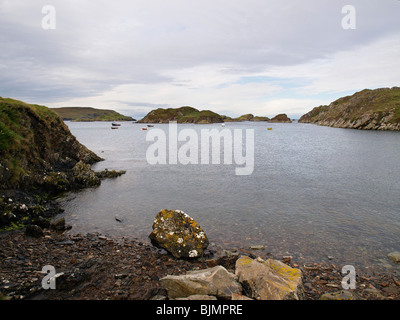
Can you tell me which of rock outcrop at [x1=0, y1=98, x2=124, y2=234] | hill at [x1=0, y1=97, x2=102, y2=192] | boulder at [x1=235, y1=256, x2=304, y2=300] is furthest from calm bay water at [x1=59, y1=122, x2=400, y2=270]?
hill at [x1=0, y1=97, x2=102, y2=192]

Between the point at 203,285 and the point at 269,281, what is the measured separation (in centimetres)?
264

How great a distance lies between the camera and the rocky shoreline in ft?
34.2

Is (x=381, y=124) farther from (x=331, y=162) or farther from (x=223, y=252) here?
(x=223, y=252)

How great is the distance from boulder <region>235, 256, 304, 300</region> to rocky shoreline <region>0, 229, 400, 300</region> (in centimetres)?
110

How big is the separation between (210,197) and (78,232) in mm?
13190

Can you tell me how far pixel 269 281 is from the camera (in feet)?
32.1

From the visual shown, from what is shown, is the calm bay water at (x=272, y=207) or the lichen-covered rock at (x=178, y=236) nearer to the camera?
the lichen-covered rock at (x=178, y=236)

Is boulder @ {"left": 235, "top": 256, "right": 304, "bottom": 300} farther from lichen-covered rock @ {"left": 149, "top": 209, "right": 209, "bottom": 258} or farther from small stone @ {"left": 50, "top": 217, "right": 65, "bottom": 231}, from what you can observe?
small stone @ {"left": 50, "top": 217, "right": 65, "bottom": 231}

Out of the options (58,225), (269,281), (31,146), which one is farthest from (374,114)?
(58,225)

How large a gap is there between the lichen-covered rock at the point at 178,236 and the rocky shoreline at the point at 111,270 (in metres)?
0.45

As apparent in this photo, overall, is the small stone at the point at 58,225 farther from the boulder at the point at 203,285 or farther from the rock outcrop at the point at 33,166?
the boulder at the point at 203,285

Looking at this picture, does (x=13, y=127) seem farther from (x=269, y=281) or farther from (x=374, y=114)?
(x=374, y=114)

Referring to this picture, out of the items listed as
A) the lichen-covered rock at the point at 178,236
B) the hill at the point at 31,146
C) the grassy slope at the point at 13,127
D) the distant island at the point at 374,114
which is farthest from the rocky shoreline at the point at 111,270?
the distant island at the point at 374,114

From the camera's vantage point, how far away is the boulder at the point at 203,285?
9492mm
